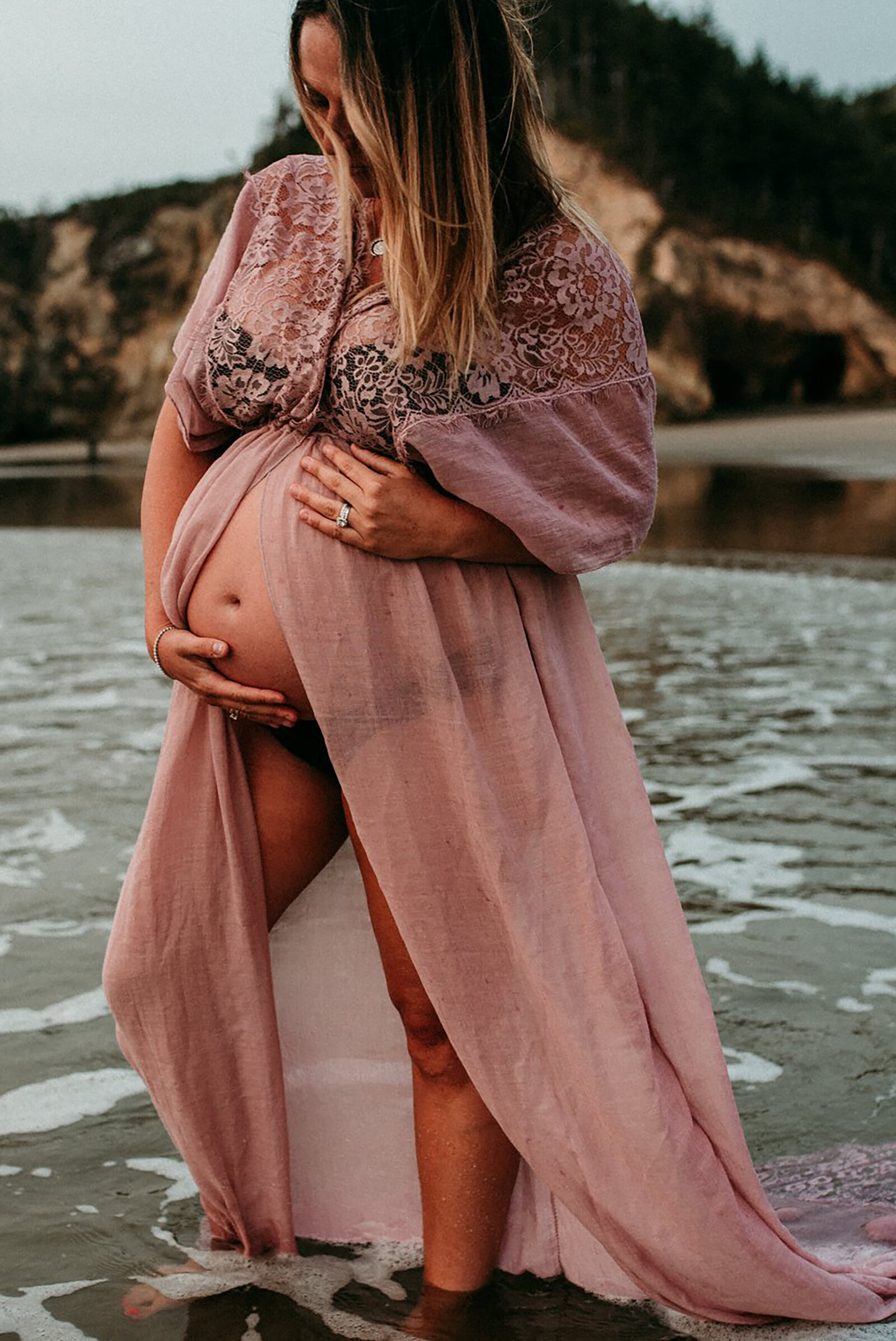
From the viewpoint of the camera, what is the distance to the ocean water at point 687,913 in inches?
82.6

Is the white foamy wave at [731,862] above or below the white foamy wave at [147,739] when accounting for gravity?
below

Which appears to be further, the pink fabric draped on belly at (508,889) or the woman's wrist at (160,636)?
the woman's wrist at (160,636)

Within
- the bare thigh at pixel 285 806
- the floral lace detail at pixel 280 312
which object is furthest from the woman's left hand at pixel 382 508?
the bare thigh at pixel 285 806

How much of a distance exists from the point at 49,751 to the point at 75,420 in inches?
1381

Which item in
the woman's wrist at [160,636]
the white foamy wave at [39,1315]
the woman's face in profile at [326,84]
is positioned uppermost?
the woman's face in profile at [326,84]

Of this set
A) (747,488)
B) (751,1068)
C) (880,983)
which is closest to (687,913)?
(880,983)

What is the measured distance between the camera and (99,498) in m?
19.2

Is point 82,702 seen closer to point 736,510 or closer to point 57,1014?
point 57,1014

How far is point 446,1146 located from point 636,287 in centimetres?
3137

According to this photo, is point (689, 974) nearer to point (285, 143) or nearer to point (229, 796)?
point (229, 796)

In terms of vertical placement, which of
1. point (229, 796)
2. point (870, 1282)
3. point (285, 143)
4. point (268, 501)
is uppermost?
point (285, 143)

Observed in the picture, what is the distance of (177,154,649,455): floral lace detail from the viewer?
5.64 feet

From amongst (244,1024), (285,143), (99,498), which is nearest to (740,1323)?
(244,1024)

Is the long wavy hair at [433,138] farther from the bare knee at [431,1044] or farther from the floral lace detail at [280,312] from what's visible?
the bare knee at [431,1044]
